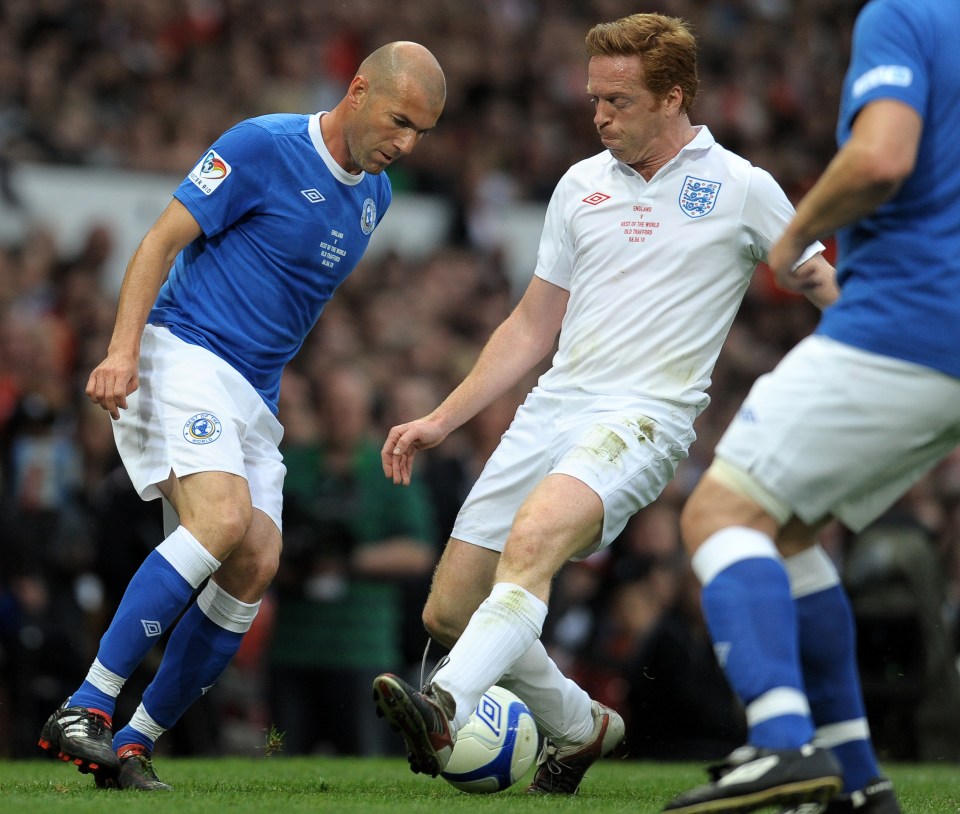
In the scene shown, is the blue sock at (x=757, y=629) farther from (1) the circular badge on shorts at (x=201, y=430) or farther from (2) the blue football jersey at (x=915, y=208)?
(1) the circular badge on shorts at (x=201, y=430)

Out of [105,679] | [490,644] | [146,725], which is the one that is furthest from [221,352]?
[490,644]

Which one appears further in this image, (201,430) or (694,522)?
(201,430)

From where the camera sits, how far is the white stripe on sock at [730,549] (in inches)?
159

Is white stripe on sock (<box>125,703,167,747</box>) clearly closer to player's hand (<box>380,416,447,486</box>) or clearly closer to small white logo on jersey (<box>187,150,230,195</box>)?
player's hand (<box>380,416,447,486</box>)

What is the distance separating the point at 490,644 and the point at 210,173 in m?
2.07

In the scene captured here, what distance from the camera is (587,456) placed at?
527cm

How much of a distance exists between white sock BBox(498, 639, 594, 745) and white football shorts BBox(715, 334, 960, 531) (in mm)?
1721

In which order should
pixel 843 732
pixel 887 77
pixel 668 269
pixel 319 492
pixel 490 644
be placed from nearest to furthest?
pixel 887 77 → pixel 843 732 → pixel 490 644 → pixel 668 269 → pixel 319 492

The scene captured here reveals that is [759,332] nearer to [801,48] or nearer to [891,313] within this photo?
[801,48]

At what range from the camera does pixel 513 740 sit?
5672 mm

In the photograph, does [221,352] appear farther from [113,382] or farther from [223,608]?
[223,608]

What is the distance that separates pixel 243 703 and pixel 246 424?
4.91 m

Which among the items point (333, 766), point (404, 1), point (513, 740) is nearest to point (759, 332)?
point (404, 1)

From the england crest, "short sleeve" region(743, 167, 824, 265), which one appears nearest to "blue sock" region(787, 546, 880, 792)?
"short sleeve" region(743, 167, 824, 265)
